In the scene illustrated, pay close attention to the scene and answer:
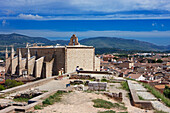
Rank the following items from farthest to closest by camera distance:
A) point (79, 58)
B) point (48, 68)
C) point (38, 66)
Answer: point (79, 58) < point (38, 66) < point (48, 68)

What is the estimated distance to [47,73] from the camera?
74.8ft

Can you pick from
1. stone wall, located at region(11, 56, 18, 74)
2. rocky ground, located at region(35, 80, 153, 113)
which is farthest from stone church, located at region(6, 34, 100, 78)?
rocky ground, located at region(35, 80, 153, 113)

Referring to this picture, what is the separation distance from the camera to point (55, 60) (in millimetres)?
23141

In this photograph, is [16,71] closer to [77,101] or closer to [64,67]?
[64,67]

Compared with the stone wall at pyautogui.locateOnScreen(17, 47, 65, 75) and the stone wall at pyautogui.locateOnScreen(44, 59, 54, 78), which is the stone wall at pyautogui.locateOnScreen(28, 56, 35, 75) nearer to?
the stone wall at pyautogui.locateOnScreen(17, 47, 65, 75)

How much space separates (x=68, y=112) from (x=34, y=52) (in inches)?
766

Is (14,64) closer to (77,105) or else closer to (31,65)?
(31,65)

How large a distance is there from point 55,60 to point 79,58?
2632 mm

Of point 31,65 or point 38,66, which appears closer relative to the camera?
point 38,66

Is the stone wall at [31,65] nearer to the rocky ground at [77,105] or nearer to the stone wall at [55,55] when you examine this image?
the stone wall at [55,55]

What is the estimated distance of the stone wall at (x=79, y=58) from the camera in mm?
22578

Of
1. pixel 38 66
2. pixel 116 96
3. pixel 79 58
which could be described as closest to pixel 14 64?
pixel 38 66

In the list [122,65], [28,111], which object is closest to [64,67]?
[28,111]

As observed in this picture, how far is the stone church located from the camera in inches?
890
